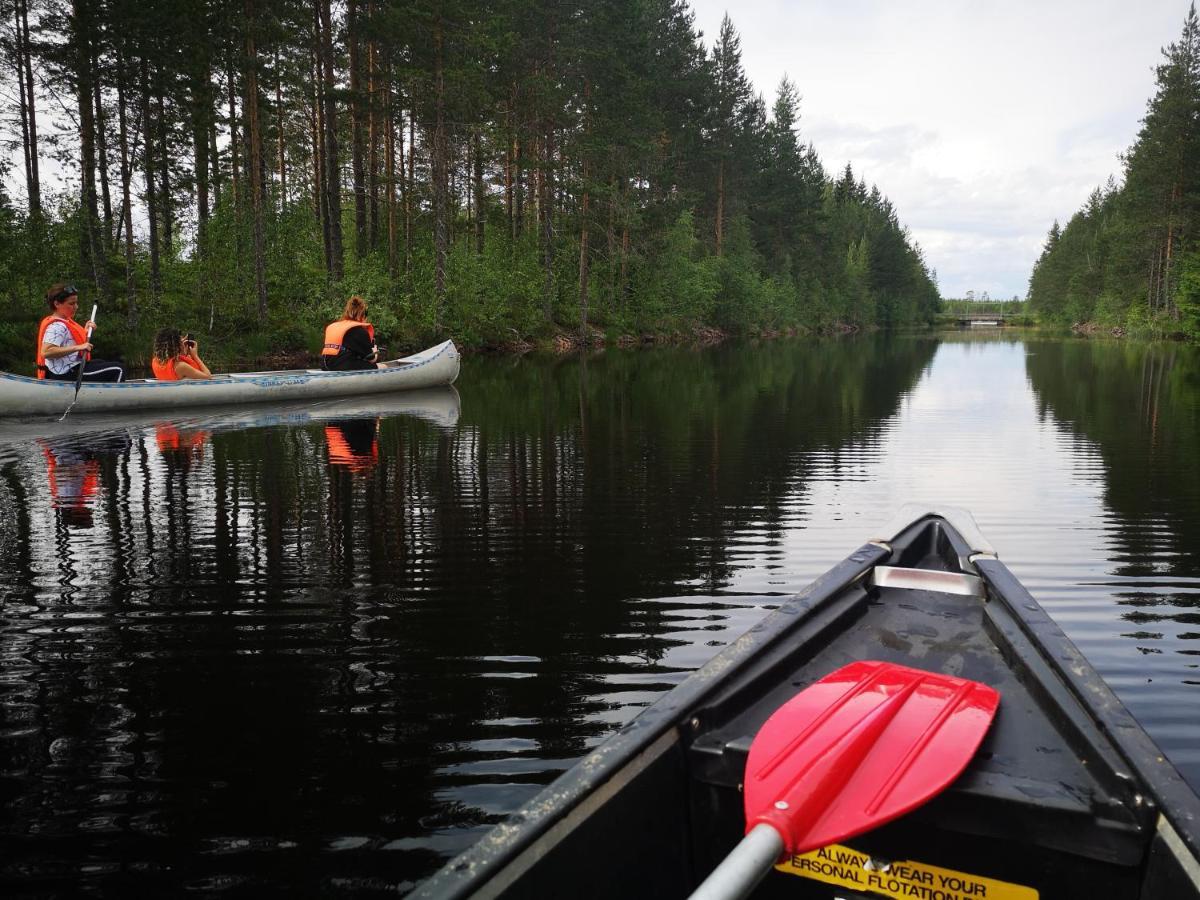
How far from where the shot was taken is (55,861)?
2824 millimetres

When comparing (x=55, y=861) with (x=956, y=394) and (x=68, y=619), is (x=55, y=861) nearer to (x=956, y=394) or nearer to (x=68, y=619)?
(x=68, y=619)

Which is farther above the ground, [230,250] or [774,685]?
[230,250]

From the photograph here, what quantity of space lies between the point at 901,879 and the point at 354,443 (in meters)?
11.2

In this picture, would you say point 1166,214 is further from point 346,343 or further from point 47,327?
point 47,327

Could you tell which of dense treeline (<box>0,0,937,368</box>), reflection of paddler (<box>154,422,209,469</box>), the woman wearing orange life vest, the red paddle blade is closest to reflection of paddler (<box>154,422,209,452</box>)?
reflection of paddler (<box>154,422,209,469</box>)

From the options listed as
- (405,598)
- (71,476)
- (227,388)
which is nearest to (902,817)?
(405,598)

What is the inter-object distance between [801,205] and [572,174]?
111 ft

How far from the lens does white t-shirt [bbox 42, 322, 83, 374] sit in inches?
537

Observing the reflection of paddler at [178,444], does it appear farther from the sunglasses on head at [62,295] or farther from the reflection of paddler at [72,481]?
the sunglasses on head at [62,295]

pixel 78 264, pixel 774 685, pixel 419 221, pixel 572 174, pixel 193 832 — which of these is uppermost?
pixel 572 174

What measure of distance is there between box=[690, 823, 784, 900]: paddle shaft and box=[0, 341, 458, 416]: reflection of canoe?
15043 mm

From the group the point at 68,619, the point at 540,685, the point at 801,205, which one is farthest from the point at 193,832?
the point at 801,205

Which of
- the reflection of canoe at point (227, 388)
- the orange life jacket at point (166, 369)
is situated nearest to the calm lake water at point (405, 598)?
the reflection of canoe at point (227, 388)

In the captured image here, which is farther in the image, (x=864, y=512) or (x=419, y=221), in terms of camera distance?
(x=419, y=221)
